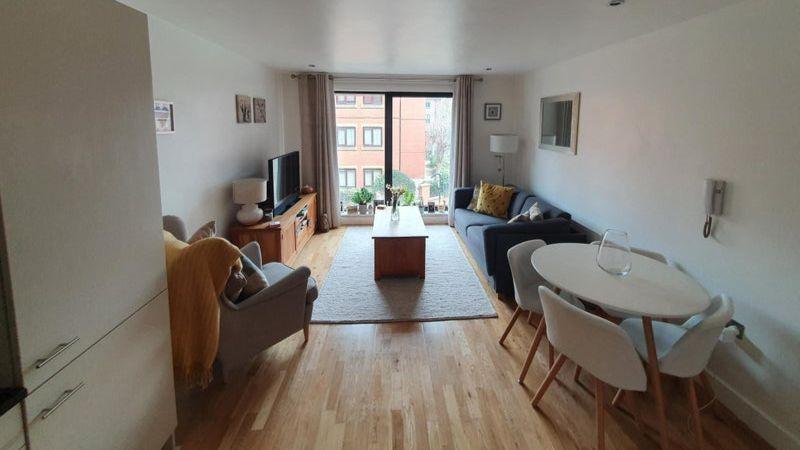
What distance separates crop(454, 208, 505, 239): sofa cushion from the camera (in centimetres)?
522

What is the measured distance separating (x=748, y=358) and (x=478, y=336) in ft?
5.21

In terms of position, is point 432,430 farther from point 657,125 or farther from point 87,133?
point 657,125

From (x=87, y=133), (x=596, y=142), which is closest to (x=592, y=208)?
(x=596, y=142)

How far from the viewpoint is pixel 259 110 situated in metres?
5.34

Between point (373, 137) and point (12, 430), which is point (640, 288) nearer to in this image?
point (12, 430)

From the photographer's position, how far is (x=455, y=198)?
620cm

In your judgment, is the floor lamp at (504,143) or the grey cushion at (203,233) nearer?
the grey cushion at (203,233)

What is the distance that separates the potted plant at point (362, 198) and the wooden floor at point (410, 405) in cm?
370

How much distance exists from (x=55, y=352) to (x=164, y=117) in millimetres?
2162

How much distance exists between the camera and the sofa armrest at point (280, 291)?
2.55 meters

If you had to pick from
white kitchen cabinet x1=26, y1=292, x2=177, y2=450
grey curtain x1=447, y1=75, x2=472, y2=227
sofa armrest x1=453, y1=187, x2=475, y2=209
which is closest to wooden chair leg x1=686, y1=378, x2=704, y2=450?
white kitchen cabinet x1=26, y1=292, x2=177, y2=450

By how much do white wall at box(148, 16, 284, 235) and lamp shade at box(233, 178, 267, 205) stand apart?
134mm

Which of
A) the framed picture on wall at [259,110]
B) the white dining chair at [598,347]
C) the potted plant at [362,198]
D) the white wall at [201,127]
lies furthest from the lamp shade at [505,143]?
the white dining chair at [598,347]

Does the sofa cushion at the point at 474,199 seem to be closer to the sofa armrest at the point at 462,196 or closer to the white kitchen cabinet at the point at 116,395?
the sofa armrest at the point at 462,196
